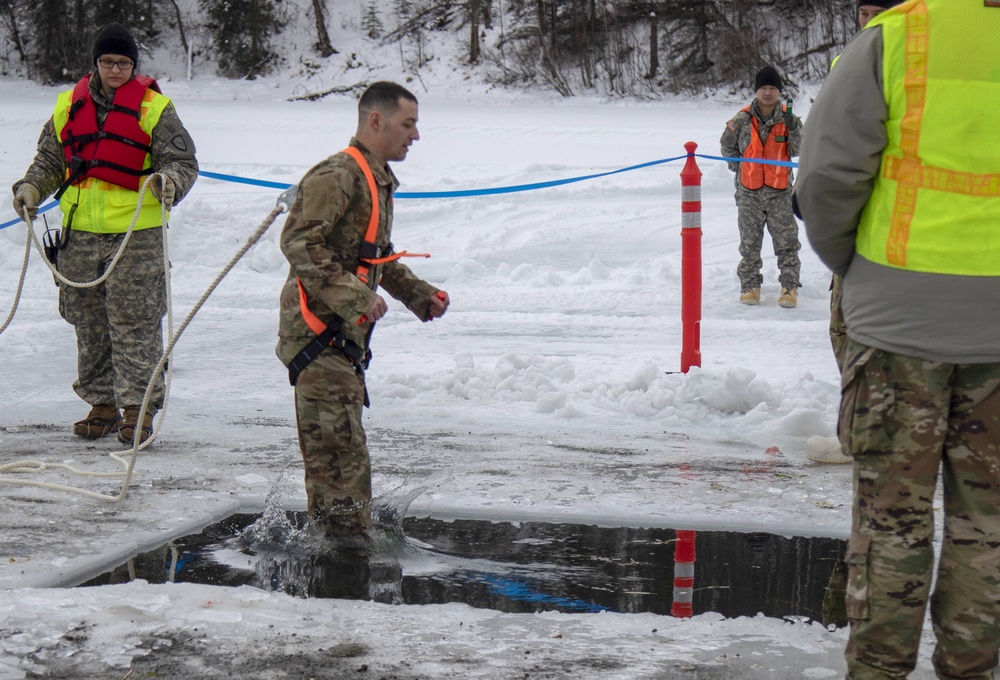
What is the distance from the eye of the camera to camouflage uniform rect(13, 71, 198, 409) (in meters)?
5.61

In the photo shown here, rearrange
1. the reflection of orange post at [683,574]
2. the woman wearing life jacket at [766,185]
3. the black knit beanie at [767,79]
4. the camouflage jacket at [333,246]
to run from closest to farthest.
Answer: the reflection of orange post at [683,574] → the camouflage jacket at [333,246] → the black knit beanie at [767,79] → the woman wearing life jacket at [766,185]

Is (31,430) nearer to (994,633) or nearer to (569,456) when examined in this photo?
(569,456)

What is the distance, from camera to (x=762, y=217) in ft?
31.2

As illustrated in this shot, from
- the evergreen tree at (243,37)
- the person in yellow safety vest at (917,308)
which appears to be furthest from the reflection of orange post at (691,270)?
the evergreen tree at (243,37)

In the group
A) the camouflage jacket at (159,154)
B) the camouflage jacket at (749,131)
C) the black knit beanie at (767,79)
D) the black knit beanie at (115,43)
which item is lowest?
the camouflage jacket at (159,154)

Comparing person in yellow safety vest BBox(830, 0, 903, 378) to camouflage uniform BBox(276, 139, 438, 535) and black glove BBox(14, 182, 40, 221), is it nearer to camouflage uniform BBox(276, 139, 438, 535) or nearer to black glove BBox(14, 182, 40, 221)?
camouflage uniform BBox(276, 139, 438, 535)

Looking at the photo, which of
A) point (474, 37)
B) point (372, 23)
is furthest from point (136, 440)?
point (372, 23)

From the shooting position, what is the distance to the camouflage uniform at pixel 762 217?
941 centimetres

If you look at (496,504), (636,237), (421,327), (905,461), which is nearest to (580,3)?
(636,237)

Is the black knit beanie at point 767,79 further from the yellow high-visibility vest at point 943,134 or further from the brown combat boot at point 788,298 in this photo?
the yellow high-visibility vest at point 943,134

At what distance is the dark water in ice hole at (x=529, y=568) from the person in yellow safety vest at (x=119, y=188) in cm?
163

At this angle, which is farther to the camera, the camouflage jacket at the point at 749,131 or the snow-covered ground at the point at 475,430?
the camouflage jacket at the point at 749,131

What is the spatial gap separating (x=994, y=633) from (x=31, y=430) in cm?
502

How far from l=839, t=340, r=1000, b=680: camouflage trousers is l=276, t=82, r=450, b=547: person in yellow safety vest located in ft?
6.03
